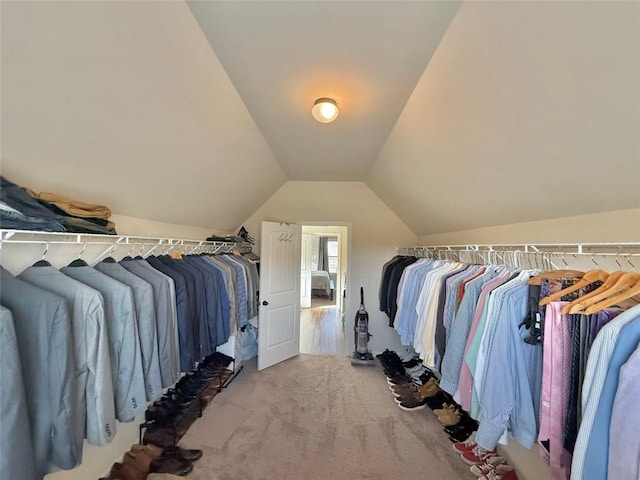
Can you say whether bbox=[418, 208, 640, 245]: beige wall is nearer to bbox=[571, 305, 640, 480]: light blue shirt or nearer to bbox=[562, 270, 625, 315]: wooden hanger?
bbox=[562, 270, 625, 315]: wooden hanger

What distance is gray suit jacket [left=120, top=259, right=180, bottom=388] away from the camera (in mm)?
1647

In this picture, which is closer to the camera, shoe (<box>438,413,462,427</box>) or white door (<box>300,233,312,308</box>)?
shoe (<box>438,413,462,427</box>)

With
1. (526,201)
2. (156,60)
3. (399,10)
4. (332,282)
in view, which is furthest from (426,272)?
(332,282)

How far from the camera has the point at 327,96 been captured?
178 cm

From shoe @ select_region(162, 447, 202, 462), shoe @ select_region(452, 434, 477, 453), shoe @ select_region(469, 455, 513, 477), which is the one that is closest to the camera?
shoe @ select_region(469, 455, 513, 477)

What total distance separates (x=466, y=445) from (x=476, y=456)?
99 mm

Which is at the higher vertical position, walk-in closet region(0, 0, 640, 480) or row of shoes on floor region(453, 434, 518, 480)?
walk-in closet region(0, 0, 640, 480)

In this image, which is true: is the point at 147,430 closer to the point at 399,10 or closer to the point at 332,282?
the point at 399,10

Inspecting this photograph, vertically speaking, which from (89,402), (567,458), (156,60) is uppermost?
(156,60)

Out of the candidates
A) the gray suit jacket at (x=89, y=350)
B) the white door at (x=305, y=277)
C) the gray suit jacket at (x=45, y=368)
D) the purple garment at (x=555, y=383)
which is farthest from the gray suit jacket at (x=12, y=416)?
the white door at (x=305, y=277)

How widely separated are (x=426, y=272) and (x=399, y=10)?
1832 millimetres

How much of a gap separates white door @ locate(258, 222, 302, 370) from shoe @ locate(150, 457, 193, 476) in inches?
60.8

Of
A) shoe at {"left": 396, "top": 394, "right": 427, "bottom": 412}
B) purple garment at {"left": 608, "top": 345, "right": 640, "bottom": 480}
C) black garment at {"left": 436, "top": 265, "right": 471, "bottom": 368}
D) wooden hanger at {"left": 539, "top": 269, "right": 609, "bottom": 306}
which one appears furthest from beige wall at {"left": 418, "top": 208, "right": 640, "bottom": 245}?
shoe at {"left": 396, "top": 394, "right": 427, "bottom": 412}

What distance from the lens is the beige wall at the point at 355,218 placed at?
13.5 feet
